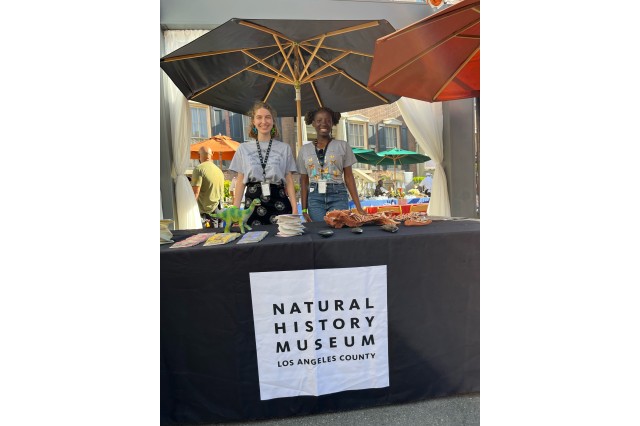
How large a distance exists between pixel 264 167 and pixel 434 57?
172cm

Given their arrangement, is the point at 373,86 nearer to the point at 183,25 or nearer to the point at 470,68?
the point at 470,68

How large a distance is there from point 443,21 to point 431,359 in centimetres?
203

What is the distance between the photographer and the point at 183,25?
4551 mm

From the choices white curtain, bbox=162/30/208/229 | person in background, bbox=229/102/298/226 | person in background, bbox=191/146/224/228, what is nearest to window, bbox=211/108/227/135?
white curtain, bbox=162/30/208/229

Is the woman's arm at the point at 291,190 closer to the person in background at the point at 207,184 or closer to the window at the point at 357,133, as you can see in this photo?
the person in background at the point at 207,184

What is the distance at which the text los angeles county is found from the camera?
1435 millimetres

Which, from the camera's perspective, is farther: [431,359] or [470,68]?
[470,68]

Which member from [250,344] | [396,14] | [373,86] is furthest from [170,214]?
[396,14]

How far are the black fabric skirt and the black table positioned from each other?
83 cm

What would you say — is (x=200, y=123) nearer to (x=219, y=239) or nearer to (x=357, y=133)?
(x=357, y=133)

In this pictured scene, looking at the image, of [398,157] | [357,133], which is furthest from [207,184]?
[357,133]

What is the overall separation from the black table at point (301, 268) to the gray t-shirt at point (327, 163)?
113 cm

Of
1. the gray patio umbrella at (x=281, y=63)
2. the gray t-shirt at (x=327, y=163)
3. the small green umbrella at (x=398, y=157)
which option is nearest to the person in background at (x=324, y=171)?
the gray t-shirt at (x=327, y=163)

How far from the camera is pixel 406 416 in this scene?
148 centimetres
